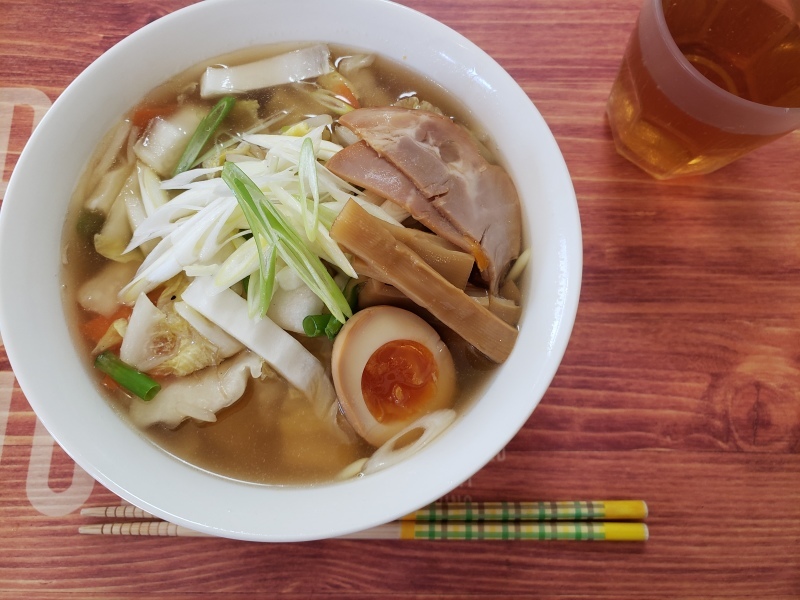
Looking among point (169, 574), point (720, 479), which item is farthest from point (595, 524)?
point (169, 574)

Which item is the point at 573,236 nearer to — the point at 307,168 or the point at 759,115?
the point at 759,115

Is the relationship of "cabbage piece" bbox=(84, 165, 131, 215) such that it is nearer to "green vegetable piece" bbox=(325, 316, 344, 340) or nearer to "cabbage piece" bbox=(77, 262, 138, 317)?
"cabbage piece" bbox=(77, 262, 138, 317)

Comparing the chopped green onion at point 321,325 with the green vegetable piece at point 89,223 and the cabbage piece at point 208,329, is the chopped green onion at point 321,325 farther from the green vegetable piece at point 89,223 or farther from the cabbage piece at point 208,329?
the green vegetable piece at point 89,223

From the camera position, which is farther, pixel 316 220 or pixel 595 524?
pixel 595 524

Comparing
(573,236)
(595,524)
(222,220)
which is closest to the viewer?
(573,236)

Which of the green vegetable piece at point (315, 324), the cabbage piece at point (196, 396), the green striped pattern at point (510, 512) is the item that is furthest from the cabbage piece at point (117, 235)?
the green striped pattern at point (510, 512)

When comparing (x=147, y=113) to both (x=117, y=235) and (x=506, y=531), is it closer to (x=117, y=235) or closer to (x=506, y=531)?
(x=117, y=235)
